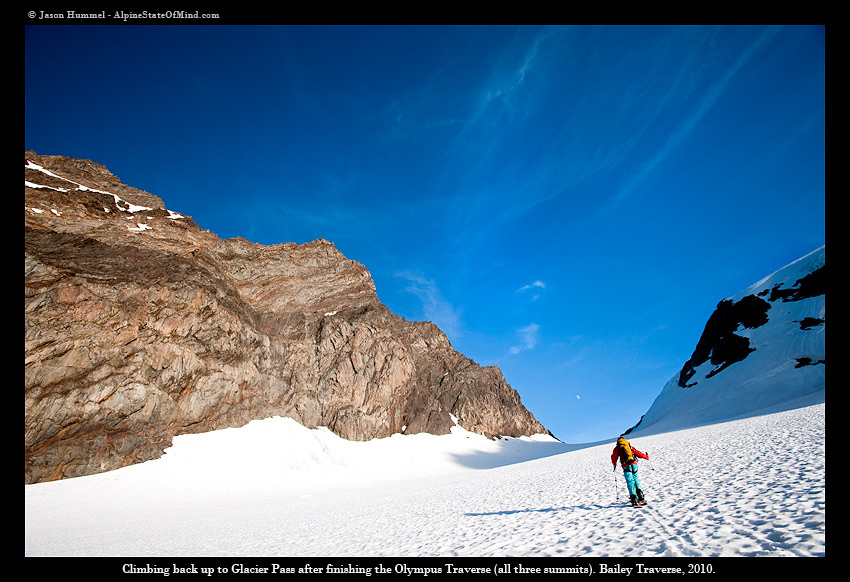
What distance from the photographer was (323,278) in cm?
6150

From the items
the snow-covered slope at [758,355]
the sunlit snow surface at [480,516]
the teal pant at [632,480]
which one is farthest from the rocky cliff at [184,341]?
the snow-covered slope at [758,355]

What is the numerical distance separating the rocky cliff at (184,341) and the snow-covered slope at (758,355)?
33.5 metres

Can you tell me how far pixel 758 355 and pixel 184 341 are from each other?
296 feet

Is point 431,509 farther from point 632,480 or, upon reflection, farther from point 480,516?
point 632,480

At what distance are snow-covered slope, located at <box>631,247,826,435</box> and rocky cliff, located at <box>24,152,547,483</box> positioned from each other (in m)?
33.5

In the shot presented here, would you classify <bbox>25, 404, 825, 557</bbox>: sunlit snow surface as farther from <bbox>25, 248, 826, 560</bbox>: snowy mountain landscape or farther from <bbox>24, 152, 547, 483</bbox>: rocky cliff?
<bbox>24, 152, 547, 483</bbox>: rocky cliff

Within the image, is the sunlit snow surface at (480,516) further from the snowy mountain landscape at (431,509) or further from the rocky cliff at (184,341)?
the rocky cliff at (184,341)

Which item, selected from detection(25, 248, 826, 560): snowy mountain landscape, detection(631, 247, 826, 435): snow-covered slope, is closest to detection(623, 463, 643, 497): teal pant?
detection(25, 248, 826, 560): snowy mountain landscape

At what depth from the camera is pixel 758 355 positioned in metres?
65.6

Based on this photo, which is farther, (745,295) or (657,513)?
(745,295)

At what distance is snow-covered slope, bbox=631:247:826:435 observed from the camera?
51.9 m
